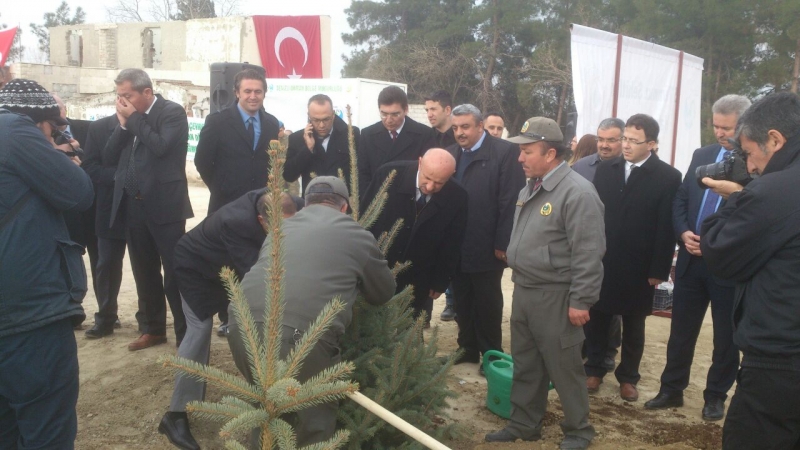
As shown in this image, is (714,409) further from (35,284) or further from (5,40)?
(5,40)

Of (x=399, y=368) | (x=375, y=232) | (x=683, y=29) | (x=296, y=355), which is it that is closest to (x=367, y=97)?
(x=683, y=29)

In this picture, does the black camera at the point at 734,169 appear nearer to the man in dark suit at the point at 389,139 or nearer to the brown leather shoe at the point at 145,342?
the man in dark suit at the point at 389,139

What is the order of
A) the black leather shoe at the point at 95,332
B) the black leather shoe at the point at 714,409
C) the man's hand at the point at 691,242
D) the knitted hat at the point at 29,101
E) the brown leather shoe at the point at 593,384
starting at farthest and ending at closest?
the black leather shoe at the point at 95,332 < the brown leather shoe at the point at 593,384 < the black leather shoe at the point at 714,409 < the man's hand at the point at 691,242 < the knitted hat at the point at 29,101

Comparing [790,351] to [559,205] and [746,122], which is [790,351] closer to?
[746,122]

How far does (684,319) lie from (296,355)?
378cm

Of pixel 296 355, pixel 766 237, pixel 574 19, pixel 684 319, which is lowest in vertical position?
pixel 684 319

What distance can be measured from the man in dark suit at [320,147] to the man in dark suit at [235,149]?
1.23 ft

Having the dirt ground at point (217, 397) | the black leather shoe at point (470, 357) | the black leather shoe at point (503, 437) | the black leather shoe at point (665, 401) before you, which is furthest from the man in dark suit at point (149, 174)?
the black leather shoe at point (665, 401)

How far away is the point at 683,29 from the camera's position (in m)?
22.6

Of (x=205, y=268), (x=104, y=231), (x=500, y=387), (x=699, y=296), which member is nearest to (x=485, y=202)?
(x=500, y=387)

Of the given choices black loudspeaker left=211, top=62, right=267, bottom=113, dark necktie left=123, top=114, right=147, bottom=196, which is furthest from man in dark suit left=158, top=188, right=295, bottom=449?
black loudspeaker left=211, top=62, right=267, bottom=113

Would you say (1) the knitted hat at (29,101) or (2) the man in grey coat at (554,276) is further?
(2) the man in grey coat at (554,276)

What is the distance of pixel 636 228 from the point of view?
4965 millimetres

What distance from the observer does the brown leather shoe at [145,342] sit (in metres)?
5.51
